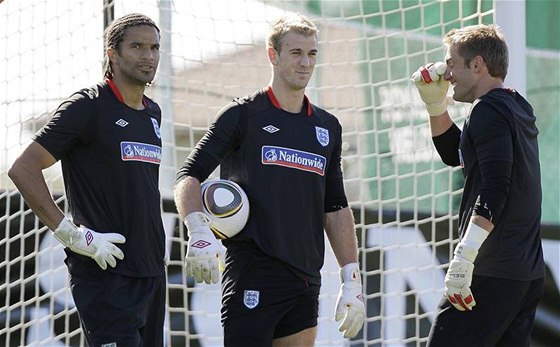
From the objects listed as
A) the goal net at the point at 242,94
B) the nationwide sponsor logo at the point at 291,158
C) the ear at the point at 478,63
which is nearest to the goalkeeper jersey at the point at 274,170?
the nationwide sponsor logo at the point at 291,158

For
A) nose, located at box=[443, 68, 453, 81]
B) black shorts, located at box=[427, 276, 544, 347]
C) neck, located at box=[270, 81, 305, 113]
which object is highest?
nose, located at box=[443, 68, 453, 81]

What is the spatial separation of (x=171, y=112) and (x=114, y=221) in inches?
90.1

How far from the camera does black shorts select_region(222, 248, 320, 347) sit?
15.7ft

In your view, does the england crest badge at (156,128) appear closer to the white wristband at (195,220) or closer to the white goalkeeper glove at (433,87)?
the white wristband at (195,220)

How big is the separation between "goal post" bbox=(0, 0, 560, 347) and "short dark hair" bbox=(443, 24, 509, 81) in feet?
4.65

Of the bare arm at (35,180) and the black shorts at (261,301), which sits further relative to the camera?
the black shorts at (261,301)

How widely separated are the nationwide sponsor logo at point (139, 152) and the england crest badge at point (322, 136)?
0.73 m

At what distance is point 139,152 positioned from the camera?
15.9ft

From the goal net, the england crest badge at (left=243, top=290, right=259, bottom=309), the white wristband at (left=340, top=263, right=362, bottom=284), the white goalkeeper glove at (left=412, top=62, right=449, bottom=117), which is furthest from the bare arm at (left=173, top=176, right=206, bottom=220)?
the goal net

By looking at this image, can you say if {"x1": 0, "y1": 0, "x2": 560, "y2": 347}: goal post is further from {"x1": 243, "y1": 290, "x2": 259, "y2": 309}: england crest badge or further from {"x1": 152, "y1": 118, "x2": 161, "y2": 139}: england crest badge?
{"x1": 243, "y1": 290, "x2": 259, "y2": 309}: england crest badge

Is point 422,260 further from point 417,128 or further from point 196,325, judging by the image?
point 196,325

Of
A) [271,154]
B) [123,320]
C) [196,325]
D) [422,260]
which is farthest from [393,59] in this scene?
[123,320]

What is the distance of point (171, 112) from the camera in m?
6.99

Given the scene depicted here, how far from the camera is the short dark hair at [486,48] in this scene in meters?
4.94
